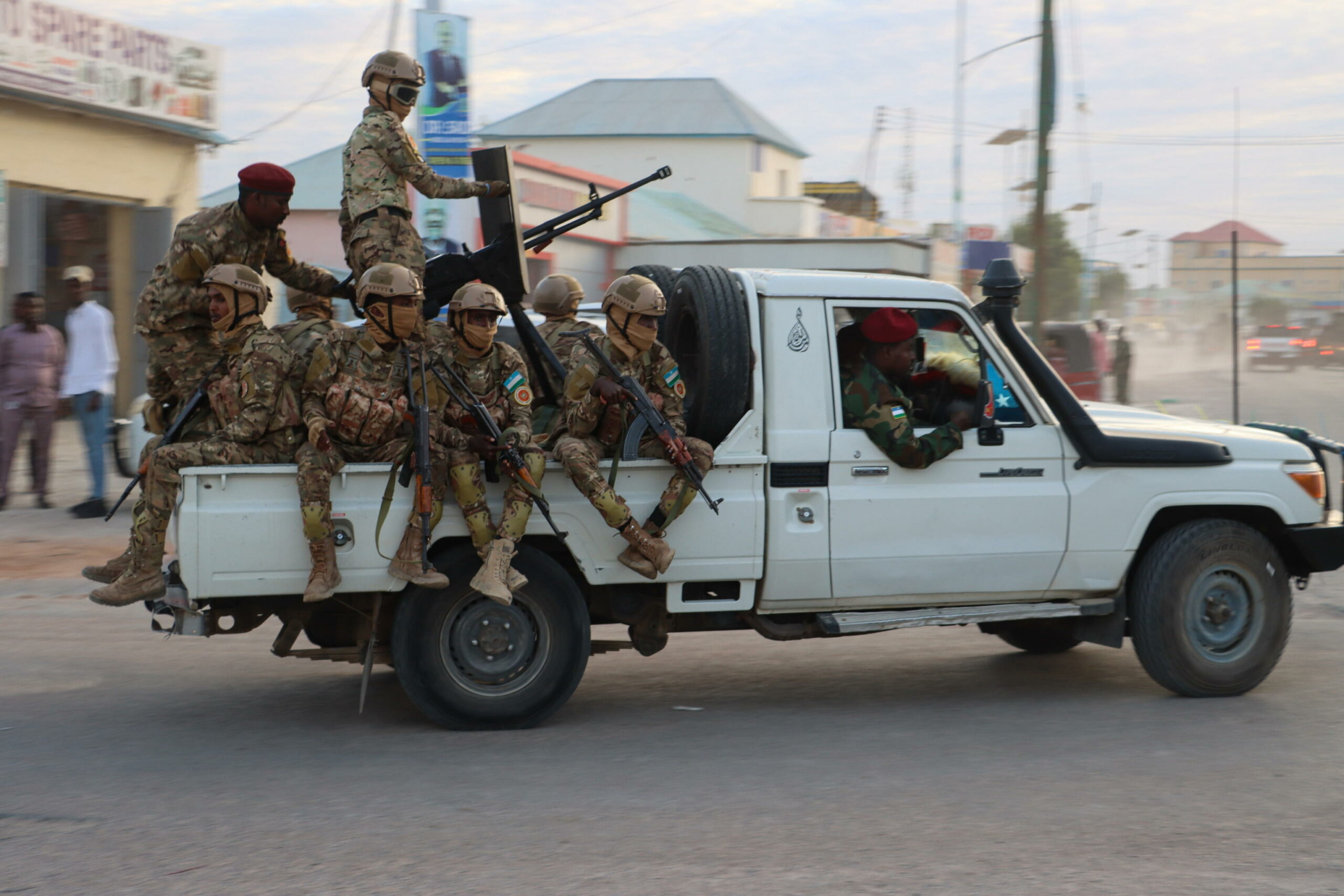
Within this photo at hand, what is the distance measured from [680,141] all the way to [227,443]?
53.6 meters

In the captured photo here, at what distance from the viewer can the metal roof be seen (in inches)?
2271

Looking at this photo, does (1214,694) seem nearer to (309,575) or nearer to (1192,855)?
(1192,855)

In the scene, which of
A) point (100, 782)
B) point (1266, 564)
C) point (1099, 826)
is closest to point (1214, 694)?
point (1266, 564)

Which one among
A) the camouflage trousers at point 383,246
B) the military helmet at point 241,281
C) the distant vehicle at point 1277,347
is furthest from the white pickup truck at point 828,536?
the distant vehicle at point 1277,347

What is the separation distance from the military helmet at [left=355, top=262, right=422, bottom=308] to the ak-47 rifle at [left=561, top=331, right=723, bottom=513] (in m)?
0.77

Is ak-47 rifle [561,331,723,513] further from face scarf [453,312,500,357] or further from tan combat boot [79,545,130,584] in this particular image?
tan combat boot [79,545,130,584]

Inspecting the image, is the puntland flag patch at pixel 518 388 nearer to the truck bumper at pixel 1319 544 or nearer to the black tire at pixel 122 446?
the truck bumper at pixel 1319 544

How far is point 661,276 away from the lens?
6559 millimetres

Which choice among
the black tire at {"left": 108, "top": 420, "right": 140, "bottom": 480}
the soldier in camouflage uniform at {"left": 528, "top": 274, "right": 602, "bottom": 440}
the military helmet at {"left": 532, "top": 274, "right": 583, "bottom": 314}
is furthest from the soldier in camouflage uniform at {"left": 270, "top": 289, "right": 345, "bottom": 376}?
the black tire at {"left": 108, "top": 420, "right": 140, "bottom": 480}

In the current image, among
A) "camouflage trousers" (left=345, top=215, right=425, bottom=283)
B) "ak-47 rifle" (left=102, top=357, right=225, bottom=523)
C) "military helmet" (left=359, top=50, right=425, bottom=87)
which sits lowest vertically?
"ak-47 rifle" (left=102, top=357, right=225, bottom=523)

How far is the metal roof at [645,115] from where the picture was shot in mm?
57688

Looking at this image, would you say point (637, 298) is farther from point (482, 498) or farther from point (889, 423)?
point (889, 423)

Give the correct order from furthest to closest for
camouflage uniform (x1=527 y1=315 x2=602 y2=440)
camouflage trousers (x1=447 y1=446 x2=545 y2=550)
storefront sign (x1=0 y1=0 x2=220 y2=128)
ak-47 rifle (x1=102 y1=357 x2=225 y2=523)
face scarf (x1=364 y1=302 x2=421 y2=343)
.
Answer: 1. storefront sign (x1=0 y1=0 x2=220 y2=128)
2. camouflage uniform (x1=527 y1=315 x2=602 y2=440)
3. ak-47 rifle (x1=102 y1=357 x2=225 y2=523)
4. face scarf (x1=364 y1=302 x2=421 y2=343)
5. camouflage trousers (x1=447 y1=446 x2=545 y2=550)

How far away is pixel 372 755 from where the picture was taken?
5.27m
